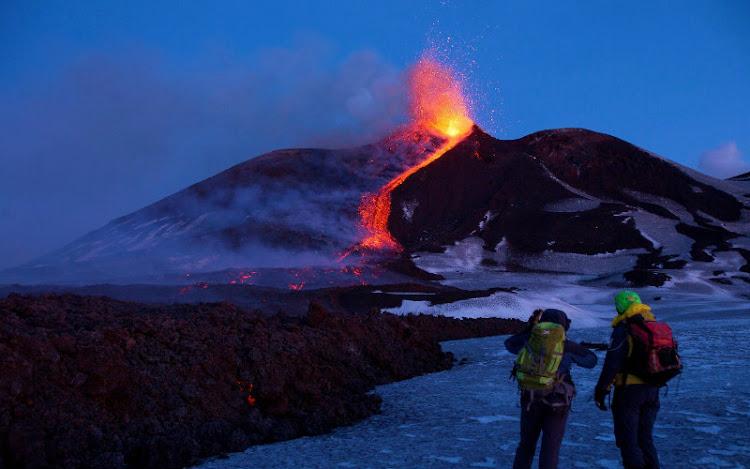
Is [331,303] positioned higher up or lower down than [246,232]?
lower down

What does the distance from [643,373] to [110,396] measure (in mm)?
5448

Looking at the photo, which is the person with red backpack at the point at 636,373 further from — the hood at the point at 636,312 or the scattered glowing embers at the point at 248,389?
the scattered glowing embers at the point at 248,389

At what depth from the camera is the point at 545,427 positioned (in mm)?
4406

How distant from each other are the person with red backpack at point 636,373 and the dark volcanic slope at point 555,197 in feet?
196

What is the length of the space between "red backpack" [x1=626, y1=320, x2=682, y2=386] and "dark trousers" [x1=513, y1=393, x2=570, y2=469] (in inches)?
26.4

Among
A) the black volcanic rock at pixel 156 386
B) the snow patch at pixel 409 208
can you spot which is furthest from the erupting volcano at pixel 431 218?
the black volcanic rock at pixel 156 386

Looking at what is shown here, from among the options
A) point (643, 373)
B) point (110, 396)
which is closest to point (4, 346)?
point (110, 396)

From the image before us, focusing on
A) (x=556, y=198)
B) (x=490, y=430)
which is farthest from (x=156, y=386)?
(x=556, y=198)

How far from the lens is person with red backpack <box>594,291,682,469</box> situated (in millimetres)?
4609

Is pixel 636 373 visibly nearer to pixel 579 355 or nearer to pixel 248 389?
pixel 579 355

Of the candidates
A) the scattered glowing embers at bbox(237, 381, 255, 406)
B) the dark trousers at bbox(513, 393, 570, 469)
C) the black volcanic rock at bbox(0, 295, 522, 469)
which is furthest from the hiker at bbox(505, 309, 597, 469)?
the scattered glowing embers at bbox(237, 381, 255, 406)

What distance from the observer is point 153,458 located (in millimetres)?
6309

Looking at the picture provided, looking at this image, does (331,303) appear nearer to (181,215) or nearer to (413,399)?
(413,399)

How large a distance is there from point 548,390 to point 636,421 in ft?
3.09
